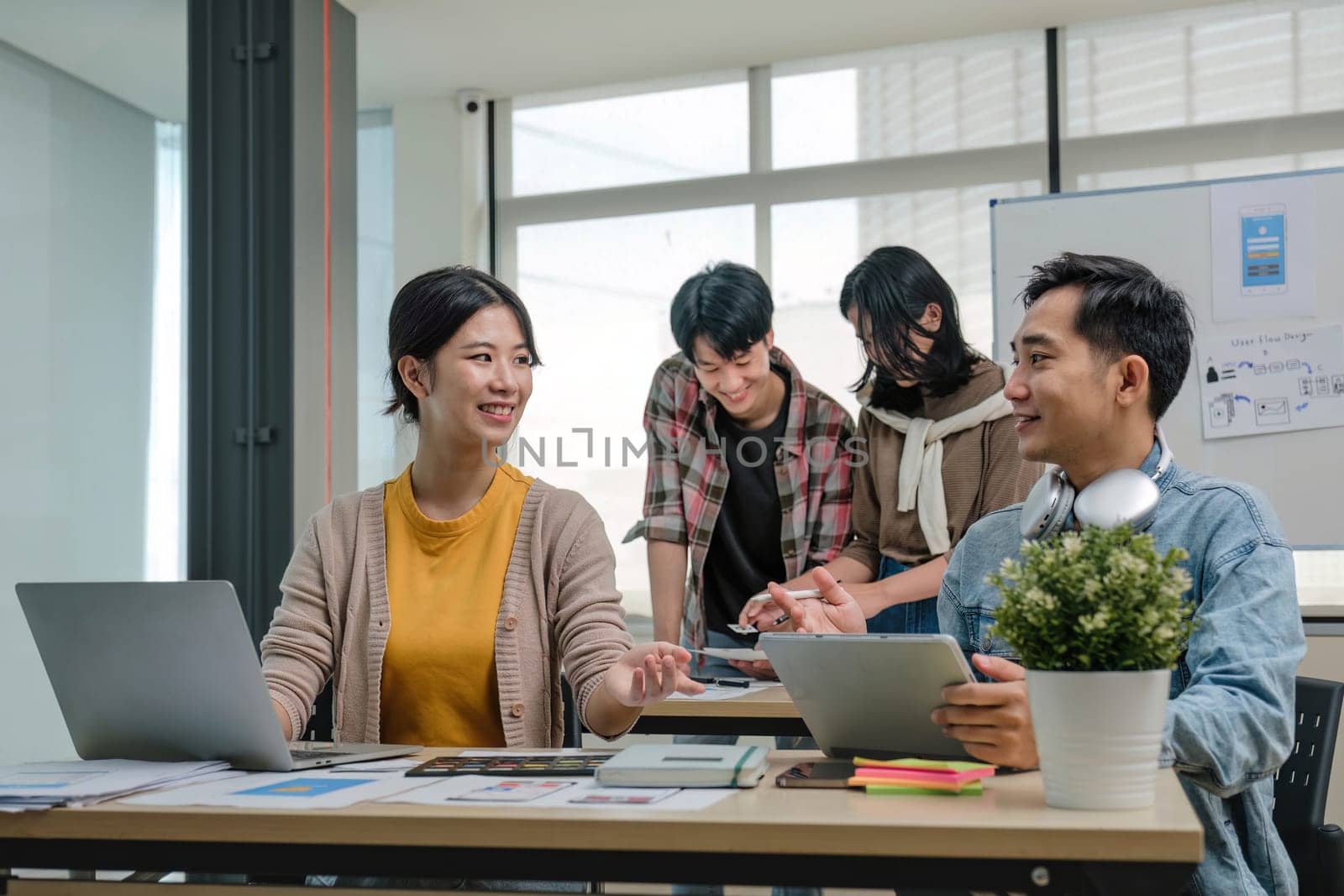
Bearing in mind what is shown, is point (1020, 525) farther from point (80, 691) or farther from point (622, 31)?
point (622, 31)

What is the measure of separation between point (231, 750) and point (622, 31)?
3514 millimetres

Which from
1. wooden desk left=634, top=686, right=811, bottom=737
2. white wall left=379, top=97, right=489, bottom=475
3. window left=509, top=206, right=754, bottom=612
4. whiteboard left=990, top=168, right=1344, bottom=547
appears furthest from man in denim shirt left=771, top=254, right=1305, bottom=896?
white wall left=379, top=97, right=489, bottom=475

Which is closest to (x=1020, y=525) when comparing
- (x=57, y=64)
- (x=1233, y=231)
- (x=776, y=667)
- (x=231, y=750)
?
(x=776, y=667)

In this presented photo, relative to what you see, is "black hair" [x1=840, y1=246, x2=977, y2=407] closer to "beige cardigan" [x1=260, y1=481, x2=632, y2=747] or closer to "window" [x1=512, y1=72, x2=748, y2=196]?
"beige cardigan" [x1=260, y1=481, x2=632, y2=747]

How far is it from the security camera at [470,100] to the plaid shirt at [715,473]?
7.68ft

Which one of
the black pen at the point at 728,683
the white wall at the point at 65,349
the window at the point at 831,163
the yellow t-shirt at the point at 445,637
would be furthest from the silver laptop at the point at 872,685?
the window at the point at 831,163

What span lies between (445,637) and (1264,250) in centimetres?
298

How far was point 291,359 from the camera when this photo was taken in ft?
12.3

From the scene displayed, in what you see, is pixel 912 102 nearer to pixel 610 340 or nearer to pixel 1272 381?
pixel 610 340

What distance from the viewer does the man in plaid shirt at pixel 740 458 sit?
2.94m

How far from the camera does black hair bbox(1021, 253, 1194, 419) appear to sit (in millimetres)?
1704

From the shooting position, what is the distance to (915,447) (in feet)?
9.34

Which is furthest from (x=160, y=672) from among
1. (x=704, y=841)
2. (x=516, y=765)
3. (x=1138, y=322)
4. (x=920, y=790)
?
(x=1138, y=322)

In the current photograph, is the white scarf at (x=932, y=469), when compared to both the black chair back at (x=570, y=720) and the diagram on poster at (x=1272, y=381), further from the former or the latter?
the diagram on poster at (x=1272, y=381)
